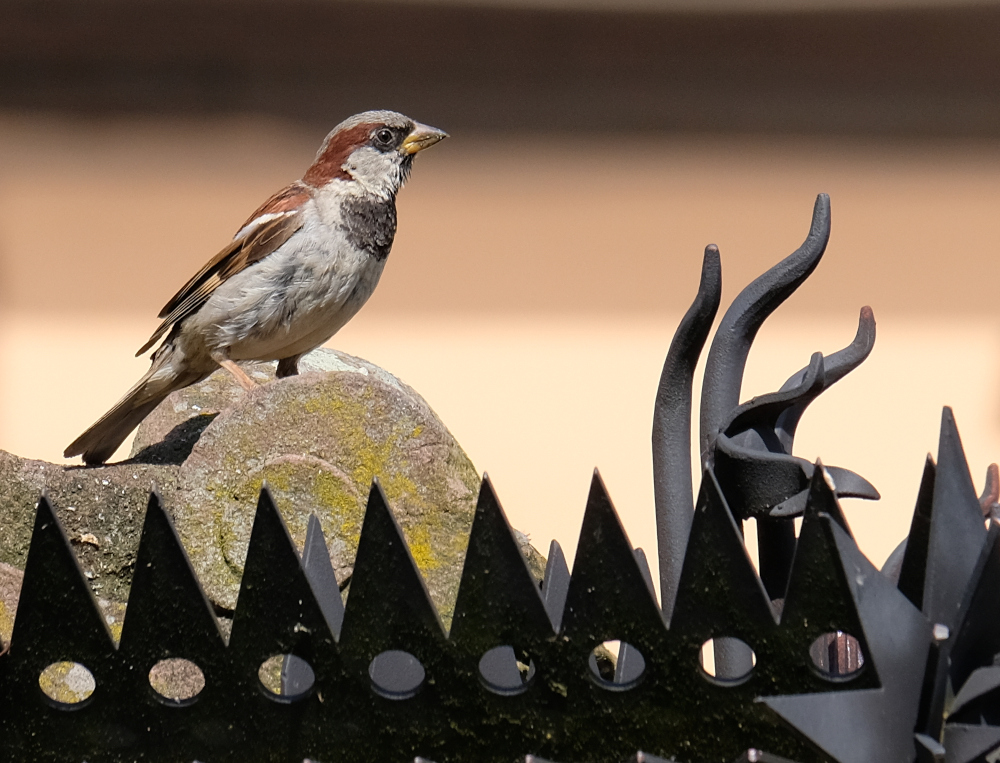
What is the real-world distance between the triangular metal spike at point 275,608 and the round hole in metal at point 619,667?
222 millimetres

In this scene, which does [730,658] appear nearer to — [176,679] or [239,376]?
[176,679]

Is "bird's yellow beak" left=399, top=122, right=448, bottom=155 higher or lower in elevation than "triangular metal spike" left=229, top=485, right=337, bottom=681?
higher

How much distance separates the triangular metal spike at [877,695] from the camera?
1019mm

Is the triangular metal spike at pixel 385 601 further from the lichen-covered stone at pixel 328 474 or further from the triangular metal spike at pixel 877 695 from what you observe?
the lichen-covered stone at pixel 328 474

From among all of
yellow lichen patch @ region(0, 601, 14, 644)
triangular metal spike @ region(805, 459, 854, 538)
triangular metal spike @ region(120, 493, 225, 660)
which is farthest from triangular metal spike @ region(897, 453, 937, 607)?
yellow lichen patch @ region(0, 601, 14, 644)

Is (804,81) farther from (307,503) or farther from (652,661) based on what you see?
(652,661)

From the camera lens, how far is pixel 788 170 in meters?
5.26

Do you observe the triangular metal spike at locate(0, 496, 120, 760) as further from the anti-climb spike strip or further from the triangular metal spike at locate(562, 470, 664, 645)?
the triangular metal spike at locate(562, 470, 664, 645)

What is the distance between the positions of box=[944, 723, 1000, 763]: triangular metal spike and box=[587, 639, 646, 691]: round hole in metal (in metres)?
0.24

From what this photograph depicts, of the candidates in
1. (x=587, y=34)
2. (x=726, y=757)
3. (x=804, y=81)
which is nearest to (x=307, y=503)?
(x=726, y=757)

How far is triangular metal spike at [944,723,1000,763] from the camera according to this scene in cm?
102

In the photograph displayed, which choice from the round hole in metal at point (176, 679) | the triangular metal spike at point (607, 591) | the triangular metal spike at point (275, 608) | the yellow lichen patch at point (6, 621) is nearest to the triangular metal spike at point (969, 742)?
the triangular metal spike at point (607, 591)

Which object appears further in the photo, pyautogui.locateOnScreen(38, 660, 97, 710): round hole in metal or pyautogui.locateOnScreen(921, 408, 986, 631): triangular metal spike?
pyautogui.locateOnScreen(38, 660, 97, 710): round hole in metal

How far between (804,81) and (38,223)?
302 centimetres
